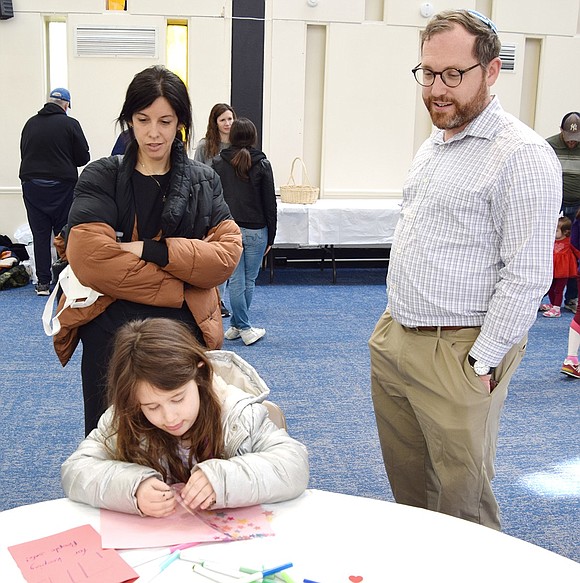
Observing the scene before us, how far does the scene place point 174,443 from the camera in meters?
1.74

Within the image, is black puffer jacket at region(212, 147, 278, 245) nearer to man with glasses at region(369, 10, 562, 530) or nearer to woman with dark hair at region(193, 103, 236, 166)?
woman with dark hair at region(193, 103, 236, 166)

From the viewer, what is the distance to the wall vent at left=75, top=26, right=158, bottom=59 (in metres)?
6.87

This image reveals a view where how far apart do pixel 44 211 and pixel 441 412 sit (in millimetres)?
4747

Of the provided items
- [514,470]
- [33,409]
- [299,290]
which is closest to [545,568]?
[514,470]

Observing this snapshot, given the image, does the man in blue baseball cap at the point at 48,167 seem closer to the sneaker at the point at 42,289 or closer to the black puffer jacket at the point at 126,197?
the sneaker at the point at 42,289

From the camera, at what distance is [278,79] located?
716cm

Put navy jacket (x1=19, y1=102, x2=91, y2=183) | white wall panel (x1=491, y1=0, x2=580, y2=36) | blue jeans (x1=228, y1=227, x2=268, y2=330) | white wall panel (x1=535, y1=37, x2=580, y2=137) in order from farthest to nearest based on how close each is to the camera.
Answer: white wall panel (x1=535, y1=37, x2=580, y2=137), white wall panel (x1=491, y1=0, x2=580, y2=36), navy jacket (x1=19, y1=102, x2=91, y2=183), blue jeans (x1=228, y1=227, x2=268, y2=330)

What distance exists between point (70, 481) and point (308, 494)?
49 cm

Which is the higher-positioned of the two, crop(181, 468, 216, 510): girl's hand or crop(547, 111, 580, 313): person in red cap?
crop(547, 111, 580, 313): person in red cap

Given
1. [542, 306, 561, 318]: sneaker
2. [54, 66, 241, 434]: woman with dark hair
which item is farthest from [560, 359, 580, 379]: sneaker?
[54, 66, 241, 434]: woman with dark hair

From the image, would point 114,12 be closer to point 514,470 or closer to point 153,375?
point 514,470

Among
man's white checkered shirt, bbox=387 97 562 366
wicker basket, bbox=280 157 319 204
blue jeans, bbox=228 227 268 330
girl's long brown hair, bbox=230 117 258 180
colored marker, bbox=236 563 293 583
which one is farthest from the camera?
wicker basket, bbox=280 157 319 204

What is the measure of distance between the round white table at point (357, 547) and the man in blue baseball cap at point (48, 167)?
4.84m

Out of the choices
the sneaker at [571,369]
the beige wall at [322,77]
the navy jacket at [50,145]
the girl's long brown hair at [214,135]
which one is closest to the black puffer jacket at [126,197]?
the girl's long brown hair at [214,135]
